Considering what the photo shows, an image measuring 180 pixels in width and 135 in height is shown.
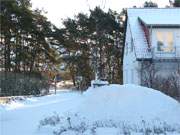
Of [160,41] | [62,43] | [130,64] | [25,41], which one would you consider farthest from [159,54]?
[62,43]

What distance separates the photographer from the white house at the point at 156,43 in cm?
3844

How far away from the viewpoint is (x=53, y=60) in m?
57.9

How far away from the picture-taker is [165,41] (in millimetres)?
39219

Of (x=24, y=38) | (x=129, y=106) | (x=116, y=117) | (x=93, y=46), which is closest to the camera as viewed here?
(x=116, y=117)

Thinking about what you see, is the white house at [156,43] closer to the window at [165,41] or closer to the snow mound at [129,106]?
the window at [165,41]

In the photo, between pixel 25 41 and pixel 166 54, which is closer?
pixel 166 54

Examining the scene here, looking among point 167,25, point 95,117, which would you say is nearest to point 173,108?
point 95,117

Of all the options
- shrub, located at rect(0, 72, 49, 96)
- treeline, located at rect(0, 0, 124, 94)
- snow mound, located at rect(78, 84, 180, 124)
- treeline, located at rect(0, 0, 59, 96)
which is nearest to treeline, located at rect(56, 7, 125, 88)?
treeline, located at rect(0, 0, 124, 94)

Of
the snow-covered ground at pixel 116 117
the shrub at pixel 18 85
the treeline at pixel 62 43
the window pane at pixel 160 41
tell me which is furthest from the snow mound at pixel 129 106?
the treeline at pixel 62 43

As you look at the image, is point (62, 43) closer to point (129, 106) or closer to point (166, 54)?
point (166, 54)

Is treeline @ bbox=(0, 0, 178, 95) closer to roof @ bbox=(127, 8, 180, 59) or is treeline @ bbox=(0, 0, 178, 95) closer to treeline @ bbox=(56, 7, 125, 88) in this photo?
treeline @ bbox=(56, 7, 125, 88)

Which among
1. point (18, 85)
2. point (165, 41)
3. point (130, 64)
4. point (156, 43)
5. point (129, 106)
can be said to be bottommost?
point (129, 106)

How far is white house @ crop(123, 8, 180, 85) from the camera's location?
3844cm

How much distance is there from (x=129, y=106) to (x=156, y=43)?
77.7 feet
